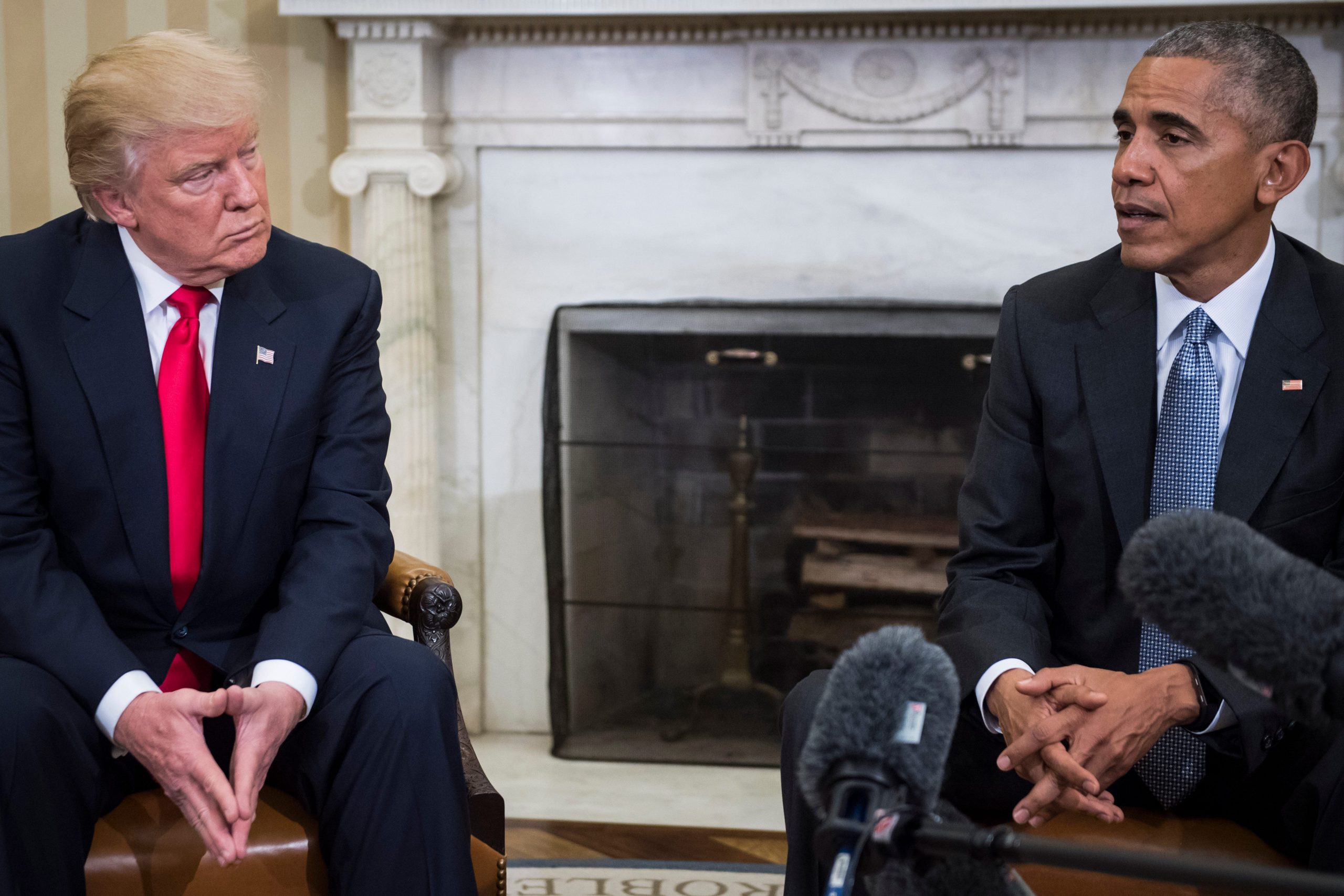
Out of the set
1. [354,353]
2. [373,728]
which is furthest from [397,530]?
[373,728]

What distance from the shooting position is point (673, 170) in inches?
115

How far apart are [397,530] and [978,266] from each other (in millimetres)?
1509

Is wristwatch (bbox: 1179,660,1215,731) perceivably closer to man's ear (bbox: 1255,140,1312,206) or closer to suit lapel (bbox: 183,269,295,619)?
man's ear (bbox: 1255,140,1312,206)

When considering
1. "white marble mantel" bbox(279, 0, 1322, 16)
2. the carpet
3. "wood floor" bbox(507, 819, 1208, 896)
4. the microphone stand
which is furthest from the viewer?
"white marble mantel" bbox(279, 0, 1322, 16)

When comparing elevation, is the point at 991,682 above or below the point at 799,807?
above

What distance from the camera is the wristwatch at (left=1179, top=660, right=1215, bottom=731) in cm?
128

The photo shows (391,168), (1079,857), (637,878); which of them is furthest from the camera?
(391,168)

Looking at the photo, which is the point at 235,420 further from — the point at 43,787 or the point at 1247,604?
the point at 1247,604

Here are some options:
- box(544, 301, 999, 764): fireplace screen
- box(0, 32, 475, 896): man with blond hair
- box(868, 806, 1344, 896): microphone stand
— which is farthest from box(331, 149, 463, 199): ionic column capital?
box(868, 806, 1344, 896): microphone stand

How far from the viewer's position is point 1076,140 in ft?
9.13

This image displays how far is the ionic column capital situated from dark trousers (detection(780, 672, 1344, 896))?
5.95 feet

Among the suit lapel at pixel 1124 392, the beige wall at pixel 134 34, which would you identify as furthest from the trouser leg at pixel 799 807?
the beige wall at pixel 134 34

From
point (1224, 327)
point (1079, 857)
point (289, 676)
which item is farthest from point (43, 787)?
point (1224, 327)

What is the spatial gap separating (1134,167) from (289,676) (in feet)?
3.66
